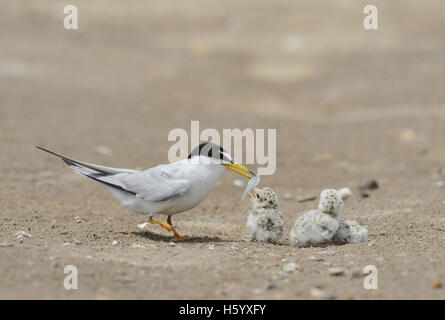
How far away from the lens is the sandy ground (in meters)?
4.82

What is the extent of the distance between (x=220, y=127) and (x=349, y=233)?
7.48 m

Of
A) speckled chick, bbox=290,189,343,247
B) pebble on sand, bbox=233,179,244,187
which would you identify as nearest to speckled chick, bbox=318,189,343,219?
speckled chick, bbox=290,189,343,247

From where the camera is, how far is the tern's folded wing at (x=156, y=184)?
6.07m

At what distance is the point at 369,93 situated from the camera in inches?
638

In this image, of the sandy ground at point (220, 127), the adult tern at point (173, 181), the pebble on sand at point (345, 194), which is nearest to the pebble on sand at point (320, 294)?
the sandy ground at point (220, 127)

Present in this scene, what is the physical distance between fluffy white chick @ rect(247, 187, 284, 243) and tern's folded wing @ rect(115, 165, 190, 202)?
63 cm

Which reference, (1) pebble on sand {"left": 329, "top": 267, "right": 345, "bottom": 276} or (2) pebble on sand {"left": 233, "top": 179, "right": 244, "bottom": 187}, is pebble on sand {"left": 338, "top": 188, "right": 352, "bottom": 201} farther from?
(1) pebble on sand {"left": 329, "top": 267, "right": 345, "bottom": 276}

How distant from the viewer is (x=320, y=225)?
575 cm

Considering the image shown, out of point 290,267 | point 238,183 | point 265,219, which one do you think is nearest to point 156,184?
point 265,219

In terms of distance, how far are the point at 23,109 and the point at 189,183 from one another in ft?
25.4

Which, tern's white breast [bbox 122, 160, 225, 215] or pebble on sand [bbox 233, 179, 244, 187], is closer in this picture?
tern's white breast [bbox 122, 160, 225, 215]

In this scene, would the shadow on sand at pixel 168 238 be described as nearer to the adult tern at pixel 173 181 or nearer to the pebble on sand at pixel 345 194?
the adult tern at pixel 173 181

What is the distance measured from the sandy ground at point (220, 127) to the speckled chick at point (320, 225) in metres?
0.15

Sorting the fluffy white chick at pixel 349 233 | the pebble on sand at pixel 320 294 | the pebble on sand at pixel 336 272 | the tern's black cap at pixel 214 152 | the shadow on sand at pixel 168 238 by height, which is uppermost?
the tern's black cap at pixel 214 152
